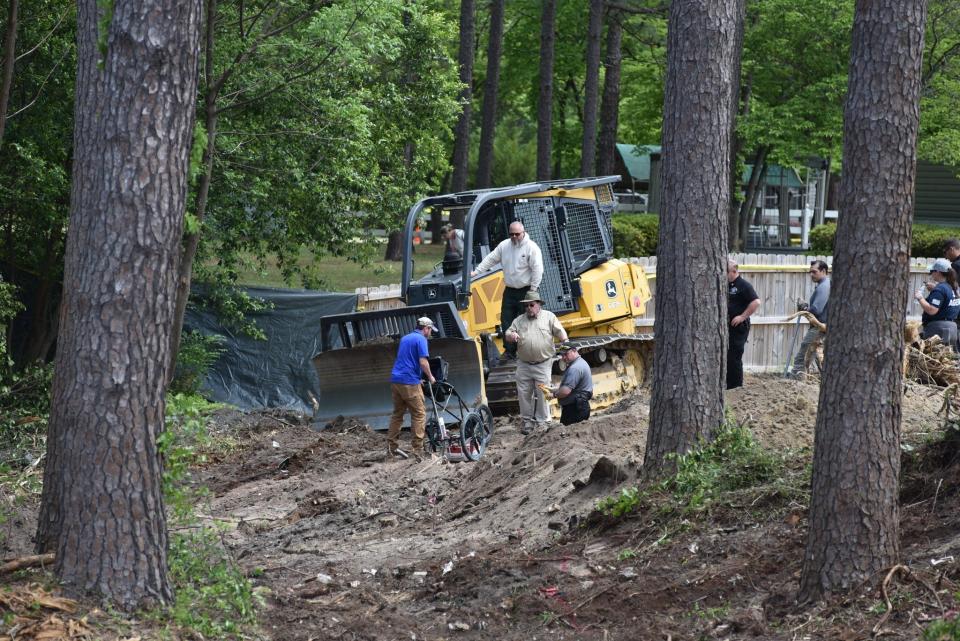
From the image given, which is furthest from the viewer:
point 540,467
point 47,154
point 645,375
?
point 645,375

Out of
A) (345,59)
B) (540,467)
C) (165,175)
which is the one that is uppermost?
(345,59)

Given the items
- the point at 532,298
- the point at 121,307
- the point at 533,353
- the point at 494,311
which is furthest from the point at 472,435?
the point at 121,307

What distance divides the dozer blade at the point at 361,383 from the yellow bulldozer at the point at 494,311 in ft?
0.04

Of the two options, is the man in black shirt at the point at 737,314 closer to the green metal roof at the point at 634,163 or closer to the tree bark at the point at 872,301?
the tree bark at the point at 872,301

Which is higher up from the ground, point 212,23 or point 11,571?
point 212,23

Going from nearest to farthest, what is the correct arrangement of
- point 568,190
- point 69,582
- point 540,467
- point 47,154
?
point 69,582
point 540,467
point 47,154
point 568,190

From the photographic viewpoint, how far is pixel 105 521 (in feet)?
20.7

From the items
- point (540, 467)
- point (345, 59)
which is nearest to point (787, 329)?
point (345, 59)

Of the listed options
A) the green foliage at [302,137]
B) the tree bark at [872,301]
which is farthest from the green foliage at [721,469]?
the green foliage at [302,137]

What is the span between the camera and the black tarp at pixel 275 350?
58.5 feet

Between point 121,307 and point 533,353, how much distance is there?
8014 mm

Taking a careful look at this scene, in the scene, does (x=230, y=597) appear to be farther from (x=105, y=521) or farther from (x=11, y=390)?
(x=11, y=390)

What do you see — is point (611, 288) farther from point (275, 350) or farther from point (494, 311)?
point (275, 350)

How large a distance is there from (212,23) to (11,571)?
341 inches
